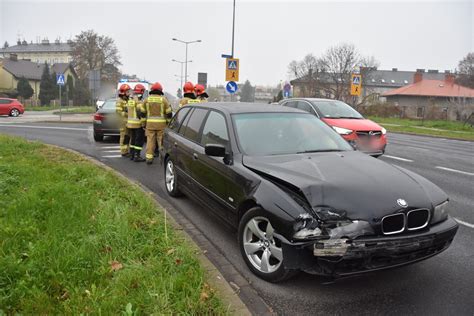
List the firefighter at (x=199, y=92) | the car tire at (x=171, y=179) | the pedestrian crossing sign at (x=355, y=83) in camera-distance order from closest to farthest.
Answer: the car tire at (x=171, y=179), the firefighter at (x=199, y=92), the pedestrian crossing sign at (x=355, y=83)

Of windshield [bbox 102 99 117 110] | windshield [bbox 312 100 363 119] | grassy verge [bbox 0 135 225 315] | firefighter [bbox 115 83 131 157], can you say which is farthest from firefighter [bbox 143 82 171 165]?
windshield [bbox 102 99 117 110]

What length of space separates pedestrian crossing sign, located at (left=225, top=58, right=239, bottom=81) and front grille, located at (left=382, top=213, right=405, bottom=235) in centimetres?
1518

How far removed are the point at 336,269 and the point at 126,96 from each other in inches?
339

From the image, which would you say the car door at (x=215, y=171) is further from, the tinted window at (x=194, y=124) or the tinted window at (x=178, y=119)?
the tinted window at (x=178, y=119)

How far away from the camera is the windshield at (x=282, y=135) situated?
14.2 feet

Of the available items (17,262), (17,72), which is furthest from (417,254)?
(17,72)

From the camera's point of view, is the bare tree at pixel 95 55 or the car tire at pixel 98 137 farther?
the bare tree at pixel 95 55

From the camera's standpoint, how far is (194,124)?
5.63 meters

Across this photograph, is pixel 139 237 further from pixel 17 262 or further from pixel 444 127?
pixel 444 127

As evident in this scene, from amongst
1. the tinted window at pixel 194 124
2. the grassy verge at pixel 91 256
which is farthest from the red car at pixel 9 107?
the tinted window at pixel 194 124

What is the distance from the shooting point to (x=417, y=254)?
10.6 feet

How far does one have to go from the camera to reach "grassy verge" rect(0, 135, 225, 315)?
2848 millimetres

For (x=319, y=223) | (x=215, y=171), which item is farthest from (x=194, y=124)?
(x=319, y=223)

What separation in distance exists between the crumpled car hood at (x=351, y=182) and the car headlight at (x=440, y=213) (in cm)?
7
